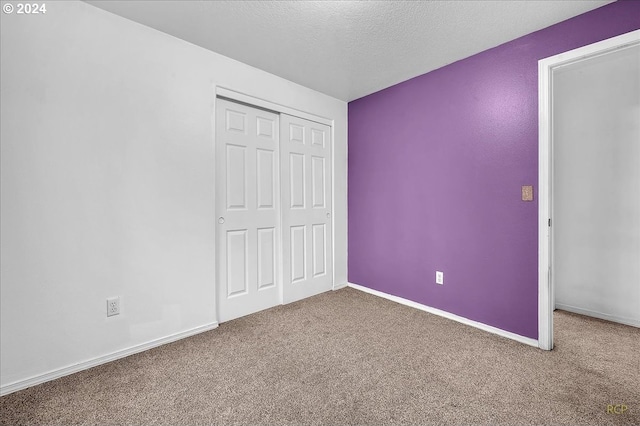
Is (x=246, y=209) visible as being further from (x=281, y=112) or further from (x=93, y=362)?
(x=93, y=362)

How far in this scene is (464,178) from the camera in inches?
103

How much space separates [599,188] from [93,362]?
4570 millimetres

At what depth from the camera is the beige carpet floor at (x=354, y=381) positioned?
143 centimetres

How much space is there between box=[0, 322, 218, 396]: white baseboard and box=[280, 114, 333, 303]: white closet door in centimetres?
109

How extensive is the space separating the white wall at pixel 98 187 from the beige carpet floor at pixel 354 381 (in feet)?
0.94

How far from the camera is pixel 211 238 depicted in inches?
98.3

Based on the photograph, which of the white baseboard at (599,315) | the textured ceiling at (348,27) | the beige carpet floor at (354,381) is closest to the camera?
the beige carpet floor at (354,381)

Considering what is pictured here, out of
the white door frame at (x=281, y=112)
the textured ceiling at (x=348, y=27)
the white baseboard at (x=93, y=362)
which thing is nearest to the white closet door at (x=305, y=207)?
the white door frame at (x=281, y=112)

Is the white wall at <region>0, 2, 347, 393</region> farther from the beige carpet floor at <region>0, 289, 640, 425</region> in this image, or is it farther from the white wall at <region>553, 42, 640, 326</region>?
the white wall at <region>553, 42, 640, 326</region>

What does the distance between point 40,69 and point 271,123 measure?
1.77 meters

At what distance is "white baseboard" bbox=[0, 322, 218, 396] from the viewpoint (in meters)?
1.65

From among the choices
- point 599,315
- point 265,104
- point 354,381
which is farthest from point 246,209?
point 599,315

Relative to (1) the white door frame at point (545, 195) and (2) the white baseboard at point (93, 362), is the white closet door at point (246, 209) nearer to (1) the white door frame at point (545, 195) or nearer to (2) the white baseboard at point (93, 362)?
(2) the white baseboard at point (93, 362)

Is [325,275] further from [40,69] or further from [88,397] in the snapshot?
[40,69]
